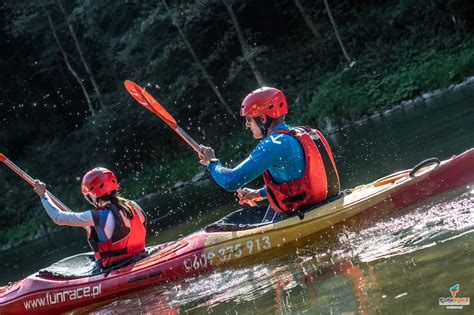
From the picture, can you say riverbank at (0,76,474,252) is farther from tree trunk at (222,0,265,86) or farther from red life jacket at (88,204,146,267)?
red life jacket at (88,204,146,267)

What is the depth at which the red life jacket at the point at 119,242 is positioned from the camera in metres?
6.90

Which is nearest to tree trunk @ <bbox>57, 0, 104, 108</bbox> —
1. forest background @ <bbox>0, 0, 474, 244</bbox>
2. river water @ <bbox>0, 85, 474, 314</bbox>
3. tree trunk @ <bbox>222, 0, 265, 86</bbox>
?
forest background @ <bbox>0, 0, 474, 244</bbox>

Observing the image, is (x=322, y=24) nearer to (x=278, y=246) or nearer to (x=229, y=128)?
(x=229, y=128)

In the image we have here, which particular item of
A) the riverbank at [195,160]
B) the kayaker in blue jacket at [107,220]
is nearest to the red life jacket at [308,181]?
the kayaker in blue jacket at [107,220]

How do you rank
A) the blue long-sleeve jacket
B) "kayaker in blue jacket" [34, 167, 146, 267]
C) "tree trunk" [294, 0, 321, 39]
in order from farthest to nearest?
1. "tree trunk" [294, 0, 321, 39]
2. "kayaker in blue jacket" [34, 167, 146, 267]
3. the blue long-sleeve jacket

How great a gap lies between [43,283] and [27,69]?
2366 cm

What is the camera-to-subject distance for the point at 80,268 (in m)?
7.69

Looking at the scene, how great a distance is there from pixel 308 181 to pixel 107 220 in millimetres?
2062

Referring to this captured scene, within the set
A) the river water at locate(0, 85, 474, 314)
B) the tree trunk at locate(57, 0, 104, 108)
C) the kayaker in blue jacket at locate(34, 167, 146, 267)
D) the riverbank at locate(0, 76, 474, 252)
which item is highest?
the tree trunk at locate(57, 0, 104, 108)

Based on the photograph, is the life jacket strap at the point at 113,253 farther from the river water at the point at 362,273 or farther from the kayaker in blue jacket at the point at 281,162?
the kayaker in blue jacket at the point at 281,162

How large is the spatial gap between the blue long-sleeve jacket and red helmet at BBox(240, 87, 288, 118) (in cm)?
14
